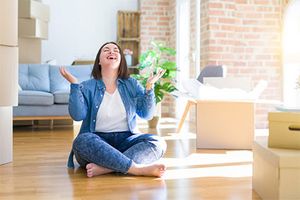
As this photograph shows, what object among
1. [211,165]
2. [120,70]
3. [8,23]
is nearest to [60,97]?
[8,23]

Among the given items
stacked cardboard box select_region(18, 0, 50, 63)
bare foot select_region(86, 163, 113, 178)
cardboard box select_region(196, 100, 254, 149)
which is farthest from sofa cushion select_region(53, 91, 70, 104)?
bare foot select_region(86, 163, 113, 178)

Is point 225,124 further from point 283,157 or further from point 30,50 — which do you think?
point 30,50

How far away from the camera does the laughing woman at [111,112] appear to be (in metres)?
2.52

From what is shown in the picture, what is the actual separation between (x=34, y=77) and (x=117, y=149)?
10.6 ft

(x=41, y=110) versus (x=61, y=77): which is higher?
(x=61, y=77)

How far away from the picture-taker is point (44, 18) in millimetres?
6637

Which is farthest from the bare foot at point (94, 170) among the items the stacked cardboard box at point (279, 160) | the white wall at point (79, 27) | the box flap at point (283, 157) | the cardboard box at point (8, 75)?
the white wall at point (79, 27)

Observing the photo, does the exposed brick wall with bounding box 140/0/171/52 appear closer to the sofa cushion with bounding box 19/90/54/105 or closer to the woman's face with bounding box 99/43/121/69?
the sofa cushion with bounding box 19/90/54/105

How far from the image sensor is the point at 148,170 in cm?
242

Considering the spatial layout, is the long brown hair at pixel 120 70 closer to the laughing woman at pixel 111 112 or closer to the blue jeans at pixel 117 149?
the laughing woman at pixel 111 112

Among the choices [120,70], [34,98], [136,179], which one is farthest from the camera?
[34,98]

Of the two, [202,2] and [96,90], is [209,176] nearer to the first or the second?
[96,90]

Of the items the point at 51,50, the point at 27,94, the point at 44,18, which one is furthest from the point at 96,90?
the point at 51,50

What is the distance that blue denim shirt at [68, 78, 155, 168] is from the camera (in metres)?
2.54
